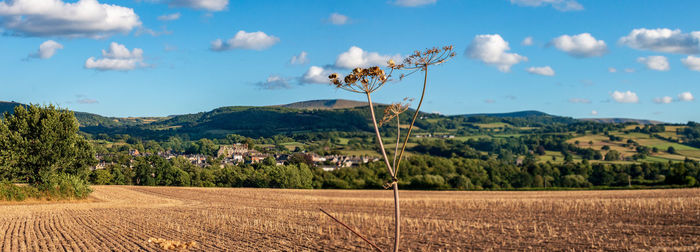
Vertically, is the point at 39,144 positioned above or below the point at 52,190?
above

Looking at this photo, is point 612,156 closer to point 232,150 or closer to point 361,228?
point 232,150

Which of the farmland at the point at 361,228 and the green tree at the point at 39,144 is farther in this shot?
the green tree at the point at 39,144

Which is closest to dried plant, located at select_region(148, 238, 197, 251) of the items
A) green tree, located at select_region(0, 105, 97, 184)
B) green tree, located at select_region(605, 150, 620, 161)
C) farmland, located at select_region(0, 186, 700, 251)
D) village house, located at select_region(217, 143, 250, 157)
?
farmland, located at select_region(0, 186, 700, 251)

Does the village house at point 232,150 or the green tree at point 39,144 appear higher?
the green tree at point 39,144

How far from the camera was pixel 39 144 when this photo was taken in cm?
4238

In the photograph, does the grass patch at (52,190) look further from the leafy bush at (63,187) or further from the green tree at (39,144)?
the green tree at (39,144)

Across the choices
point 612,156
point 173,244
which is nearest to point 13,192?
point 173,244

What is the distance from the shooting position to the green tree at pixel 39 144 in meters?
41.6

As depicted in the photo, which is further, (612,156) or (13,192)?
(612,156)

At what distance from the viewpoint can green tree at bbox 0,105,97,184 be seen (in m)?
41.6

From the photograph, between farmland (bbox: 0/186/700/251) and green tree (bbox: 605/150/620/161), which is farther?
green tree (bbox: 605/150/620/161)

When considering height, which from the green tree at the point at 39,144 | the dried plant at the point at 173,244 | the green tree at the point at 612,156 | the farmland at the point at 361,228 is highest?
the green tree at the point at 39,144

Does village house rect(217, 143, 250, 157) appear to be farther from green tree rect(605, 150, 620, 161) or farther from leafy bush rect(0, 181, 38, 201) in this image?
leafy bush rect(0, 181, 38, 201)

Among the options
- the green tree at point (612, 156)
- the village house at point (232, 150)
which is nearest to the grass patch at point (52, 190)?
the village house at point (232, 150)
